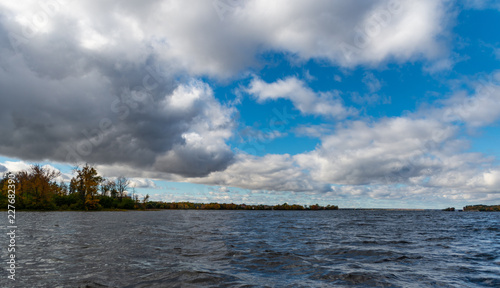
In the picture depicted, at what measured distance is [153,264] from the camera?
15.5 metres

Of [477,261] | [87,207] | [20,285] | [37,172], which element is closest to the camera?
[20,285]

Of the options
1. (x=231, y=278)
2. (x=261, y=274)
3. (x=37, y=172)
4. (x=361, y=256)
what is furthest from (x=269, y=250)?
(x=37, y=172)

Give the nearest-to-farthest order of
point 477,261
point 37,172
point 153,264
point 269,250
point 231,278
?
1. point 231,278
2. point 153,264
3. point 477,261
4. point 269,250
5. point 37,172

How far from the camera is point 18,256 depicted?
53.6 feet

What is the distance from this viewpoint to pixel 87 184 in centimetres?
12169

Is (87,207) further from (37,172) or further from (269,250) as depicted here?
(269,250)

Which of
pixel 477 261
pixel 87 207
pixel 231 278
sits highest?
pixel 231 278

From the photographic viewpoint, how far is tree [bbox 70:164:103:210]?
122 meters

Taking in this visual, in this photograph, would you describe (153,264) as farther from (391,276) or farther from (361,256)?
(361,256)

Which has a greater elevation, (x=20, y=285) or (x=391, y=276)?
(x=20, y=285)

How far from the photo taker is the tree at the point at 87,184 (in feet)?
400

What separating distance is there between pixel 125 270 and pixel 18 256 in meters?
7.65

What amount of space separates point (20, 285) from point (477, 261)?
82.7 ft

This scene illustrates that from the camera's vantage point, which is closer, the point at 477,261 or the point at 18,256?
the point at 18,256
